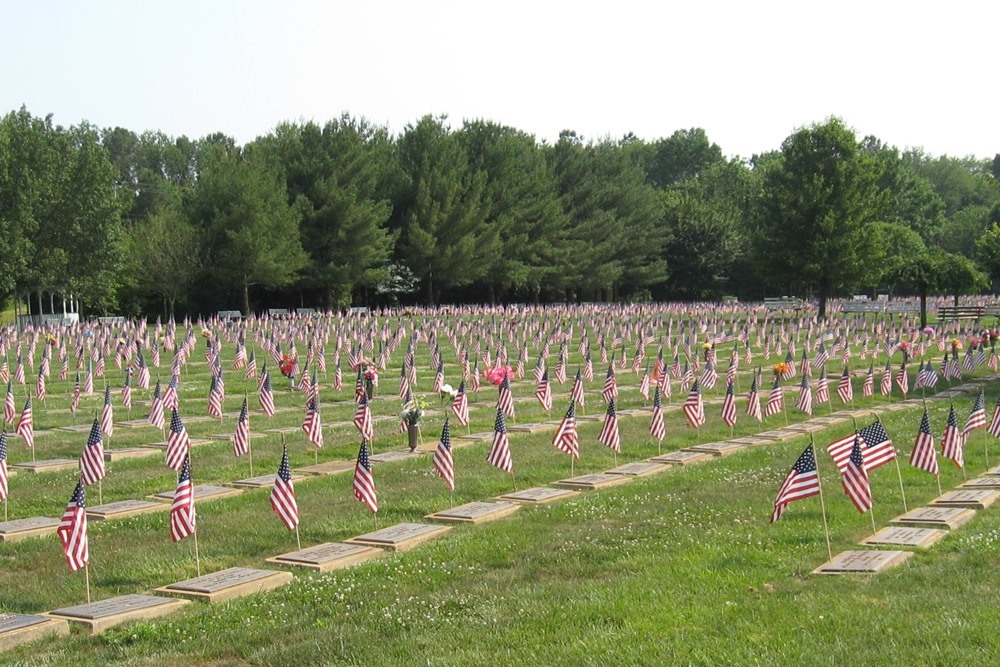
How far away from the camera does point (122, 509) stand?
1372cm

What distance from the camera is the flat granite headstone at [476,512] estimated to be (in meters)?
13.0

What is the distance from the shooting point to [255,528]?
12.6m

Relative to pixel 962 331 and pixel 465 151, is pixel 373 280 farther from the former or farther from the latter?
pixel 962 331

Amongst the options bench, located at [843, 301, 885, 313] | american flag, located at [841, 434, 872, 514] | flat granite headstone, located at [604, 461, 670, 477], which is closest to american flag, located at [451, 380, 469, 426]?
flat granite headstone, located at [604, 461, 670, 477]

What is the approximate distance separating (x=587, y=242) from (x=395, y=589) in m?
74.1

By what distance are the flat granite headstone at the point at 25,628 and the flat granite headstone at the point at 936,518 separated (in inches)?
333

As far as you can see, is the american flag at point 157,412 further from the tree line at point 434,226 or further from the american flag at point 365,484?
the tree line at point 434,226

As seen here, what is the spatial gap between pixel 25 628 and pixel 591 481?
27.1 feet

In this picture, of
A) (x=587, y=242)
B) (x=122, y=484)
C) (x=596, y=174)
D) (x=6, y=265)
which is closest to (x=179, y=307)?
(x=6, y=265)

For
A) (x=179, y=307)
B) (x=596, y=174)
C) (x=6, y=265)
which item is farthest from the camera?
(x=596, y=174)

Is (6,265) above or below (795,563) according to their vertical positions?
above

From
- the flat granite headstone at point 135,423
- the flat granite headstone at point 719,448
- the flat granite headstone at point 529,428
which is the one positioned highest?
the flat granite headstone at point 135,423

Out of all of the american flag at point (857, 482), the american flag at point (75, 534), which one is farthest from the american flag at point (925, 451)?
the american flag at point (75, 534)

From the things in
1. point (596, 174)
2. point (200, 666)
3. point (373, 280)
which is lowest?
point (200, 666)
